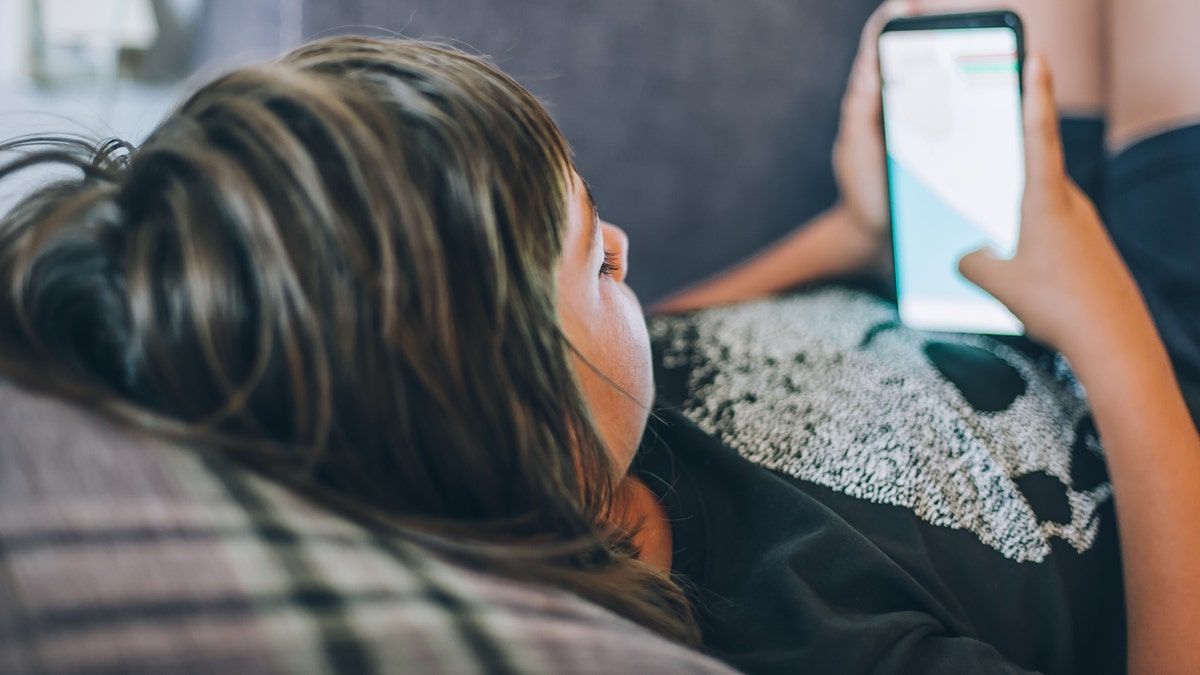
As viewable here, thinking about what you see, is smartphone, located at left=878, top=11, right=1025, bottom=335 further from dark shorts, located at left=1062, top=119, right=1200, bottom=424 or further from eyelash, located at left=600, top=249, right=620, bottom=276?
eyelash, located at left=600, top=249, right=620, bottom=276

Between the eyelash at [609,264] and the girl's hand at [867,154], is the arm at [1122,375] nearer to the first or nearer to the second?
the girl's hand at [867,154]

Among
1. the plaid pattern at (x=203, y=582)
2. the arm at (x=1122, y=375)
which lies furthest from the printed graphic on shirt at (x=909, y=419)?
the plaid pattern at (x=203, y=582)

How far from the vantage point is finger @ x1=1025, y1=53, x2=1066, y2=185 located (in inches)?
21.7

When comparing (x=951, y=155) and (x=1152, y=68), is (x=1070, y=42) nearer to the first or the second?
(x=1152, y=68)

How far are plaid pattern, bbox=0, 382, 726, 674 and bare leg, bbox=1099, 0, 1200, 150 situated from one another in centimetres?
67

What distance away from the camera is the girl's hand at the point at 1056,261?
541mm

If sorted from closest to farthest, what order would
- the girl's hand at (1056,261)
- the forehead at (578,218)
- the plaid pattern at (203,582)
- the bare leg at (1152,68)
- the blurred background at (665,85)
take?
the plaid pattern at (203,582), the forehead at (578,218), the girl's hand at (1056,261), the bare leg at (1152,68), the blurred background at (665,85)

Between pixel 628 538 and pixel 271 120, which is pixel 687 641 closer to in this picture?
pixel 628 538

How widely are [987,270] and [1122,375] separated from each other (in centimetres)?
12

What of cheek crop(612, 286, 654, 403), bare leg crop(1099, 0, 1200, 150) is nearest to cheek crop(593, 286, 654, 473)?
cheek crop(612, 286, 654, 403)

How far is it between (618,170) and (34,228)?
0.57m

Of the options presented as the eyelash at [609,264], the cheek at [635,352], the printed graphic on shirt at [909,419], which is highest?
the eyelash at [609,264]

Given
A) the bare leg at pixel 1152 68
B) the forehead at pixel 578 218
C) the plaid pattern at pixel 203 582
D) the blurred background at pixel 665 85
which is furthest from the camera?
the blurred background at pixel 665 85

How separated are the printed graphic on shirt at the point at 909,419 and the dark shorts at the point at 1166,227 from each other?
0.38 feet
